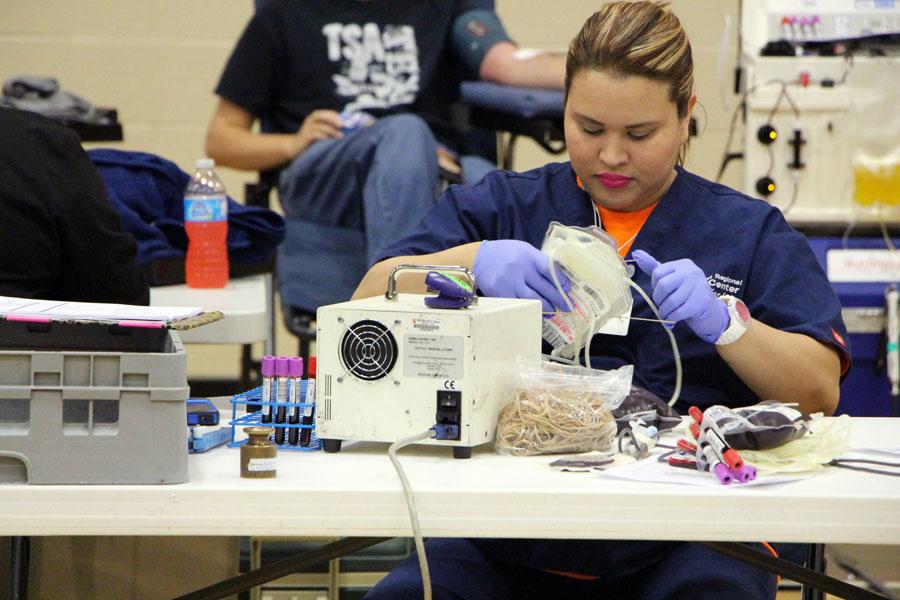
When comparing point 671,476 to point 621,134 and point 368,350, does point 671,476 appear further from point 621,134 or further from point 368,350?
point 621,134

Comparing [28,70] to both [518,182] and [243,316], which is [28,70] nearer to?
[243,316]

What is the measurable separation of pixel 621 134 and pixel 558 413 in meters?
0.51

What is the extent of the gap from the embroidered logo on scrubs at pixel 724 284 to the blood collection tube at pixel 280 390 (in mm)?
617

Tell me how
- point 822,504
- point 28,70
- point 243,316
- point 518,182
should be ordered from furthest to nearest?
point 28,70 < point 243,316 < point 518,182 < point 822,504

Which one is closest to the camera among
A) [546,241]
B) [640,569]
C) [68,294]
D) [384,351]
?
[384,351]

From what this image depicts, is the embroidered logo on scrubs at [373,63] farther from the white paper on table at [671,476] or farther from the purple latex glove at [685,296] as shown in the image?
the white paper on table at [671,476]

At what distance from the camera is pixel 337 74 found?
3232 mm

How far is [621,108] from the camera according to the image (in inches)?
62.2

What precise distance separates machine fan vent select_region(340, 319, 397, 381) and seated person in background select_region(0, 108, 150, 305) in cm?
72

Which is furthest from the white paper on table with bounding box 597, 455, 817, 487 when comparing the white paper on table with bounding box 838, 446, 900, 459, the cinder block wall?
the cinder block wall

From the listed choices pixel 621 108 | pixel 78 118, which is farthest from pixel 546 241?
pixel 78 118

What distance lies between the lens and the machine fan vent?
3.87ft

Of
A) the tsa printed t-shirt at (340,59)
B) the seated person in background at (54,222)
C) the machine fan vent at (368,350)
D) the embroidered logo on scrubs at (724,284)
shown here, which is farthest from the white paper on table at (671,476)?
the tsa printed t-shirt at (340,59)

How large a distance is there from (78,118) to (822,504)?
237 cm
